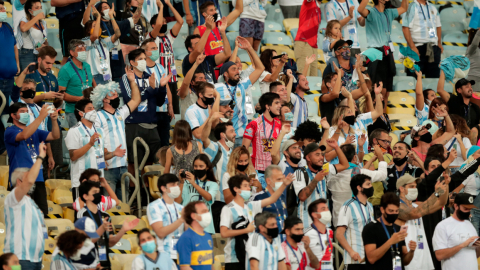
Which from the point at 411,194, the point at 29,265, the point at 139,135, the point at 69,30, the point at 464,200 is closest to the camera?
the point at 29,265

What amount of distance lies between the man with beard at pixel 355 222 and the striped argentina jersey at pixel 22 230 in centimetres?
308

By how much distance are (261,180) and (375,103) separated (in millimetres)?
3221

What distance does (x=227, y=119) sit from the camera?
393 inches

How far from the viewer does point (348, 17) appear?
1270cm

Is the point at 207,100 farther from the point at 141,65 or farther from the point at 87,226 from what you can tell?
the point at 87,226

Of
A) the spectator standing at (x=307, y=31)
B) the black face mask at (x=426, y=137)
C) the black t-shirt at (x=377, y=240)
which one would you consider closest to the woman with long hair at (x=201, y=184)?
the black t-shirt at (x=377, y=240)

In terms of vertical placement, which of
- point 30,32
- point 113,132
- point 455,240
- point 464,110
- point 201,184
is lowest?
point 464,110

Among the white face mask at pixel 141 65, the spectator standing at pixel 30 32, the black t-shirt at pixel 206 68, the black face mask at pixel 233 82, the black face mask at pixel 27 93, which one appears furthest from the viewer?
the black t-shirt at pixel 206 68

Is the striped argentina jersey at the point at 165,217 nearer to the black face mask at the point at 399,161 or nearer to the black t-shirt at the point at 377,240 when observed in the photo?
the black t-shirt at the point at 377,240

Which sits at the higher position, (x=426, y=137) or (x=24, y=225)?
(x=24, y=225)

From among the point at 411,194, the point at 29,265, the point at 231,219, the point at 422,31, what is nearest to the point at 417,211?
the point at 411,194

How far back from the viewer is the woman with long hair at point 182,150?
920 cm

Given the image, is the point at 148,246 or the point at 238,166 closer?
the point at 148,246

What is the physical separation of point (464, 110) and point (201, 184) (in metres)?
5.17
